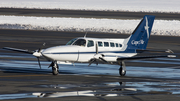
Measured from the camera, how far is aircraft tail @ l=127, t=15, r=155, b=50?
27.2 metres

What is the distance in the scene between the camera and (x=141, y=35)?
1093 inches

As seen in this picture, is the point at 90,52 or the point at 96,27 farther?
the point at 96,27

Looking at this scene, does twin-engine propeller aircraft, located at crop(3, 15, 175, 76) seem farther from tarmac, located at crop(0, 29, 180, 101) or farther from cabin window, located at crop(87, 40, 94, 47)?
tarmac, located at crop(0, 29, 180, 101)

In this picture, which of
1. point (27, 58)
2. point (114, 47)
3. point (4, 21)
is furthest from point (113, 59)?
point (4, 21)

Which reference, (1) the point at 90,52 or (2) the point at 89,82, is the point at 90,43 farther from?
(2) the point at 89,82

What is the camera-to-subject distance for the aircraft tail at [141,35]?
27.2 meters

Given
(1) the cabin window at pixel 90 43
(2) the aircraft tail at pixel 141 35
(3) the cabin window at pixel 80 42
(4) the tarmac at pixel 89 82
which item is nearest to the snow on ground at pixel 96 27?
(4) the tarmac at pixel 89 82

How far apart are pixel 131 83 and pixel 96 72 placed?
461 centimetres

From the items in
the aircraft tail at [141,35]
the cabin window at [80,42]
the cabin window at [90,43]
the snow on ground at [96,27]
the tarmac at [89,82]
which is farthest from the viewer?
the snow on ground at [96,27]

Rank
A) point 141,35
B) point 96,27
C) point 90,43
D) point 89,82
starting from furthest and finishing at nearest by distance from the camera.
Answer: point 96,27 < point 141,35 < point 90,43 < point 89,82

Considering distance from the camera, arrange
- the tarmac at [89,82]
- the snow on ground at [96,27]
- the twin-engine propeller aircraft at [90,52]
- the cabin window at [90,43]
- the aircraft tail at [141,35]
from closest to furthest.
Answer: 1. the tarmac at [89,82]
2. the twin-engine propeller aircraft at [90,52]
3. the cabin window at [90,43]
4. the aircraft tail at [141,35]
5. the snow on ground at [96,27]

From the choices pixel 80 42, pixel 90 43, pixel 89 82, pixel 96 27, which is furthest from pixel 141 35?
pixel 96 27

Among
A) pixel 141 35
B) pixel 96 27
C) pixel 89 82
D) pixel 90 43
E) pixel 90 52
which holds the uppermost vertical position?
pixel 96 27

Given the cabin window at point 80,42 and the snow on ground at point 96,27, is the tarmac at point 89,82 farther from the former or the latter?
the snow on ground at point 96,27
